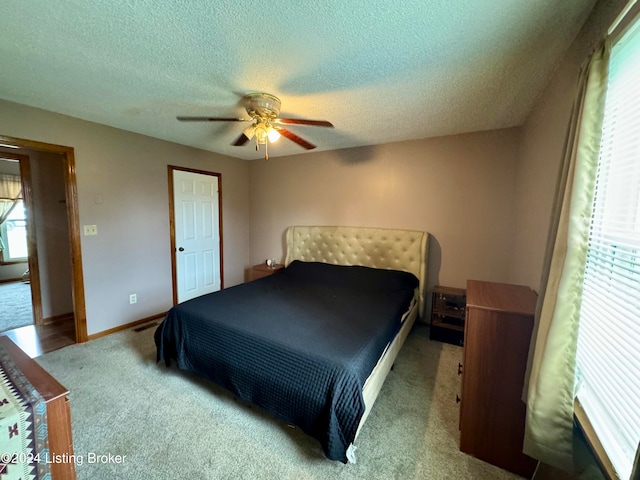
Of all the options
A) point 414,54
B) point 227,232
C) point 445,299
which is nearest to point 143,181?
point 227,232

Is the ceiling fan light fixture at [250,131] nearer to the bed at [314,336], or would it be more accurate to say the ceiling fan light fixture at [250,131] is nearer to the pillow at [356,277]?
the bed at [314,336]

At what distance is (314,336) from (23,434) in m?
1.36

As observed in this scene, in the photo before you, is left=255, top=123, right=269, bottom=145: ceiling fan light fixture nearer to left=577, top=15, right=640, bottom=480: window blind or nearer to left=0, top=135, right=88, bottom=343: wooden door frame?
left=577, top=15, right=640, bottom=480: window blind

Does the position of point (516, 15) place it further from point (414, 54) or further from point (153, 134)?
point (153, 134)

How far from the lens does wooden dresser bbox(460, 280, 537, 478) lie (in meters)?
1.40

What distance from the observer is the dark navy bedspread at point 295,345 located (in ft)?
4.75

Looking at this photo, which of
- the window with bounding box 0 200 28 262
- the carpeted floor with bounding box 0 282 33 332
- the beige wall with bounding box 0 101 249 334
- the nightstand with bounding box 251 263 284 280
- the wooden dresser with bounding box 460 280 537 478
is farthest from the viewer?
the window with bounding box 0 200 28 262

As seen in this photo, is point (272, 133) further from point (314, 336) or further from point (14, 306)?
point (14, 306)

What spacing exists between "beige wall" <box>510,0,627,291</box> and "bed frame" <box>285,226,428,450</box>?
3.21 feet

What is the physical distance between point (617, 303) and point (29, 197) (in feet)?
17.7

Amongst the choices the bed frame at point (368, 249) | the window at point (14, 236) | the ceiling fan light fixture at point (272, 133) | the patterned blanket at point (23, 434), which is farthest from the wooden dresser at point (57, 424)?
the window at point (14, 236)

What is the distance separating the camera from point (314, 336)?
181 centimetres

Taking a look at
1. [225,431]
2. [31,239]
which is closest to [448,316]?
[225,431]

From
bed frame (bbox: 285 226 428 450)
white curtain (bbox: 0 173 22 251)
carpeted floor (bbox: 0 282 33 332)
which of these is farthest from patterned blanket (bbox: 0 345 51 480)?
white curtain (bbox: 0 173 22 251)
